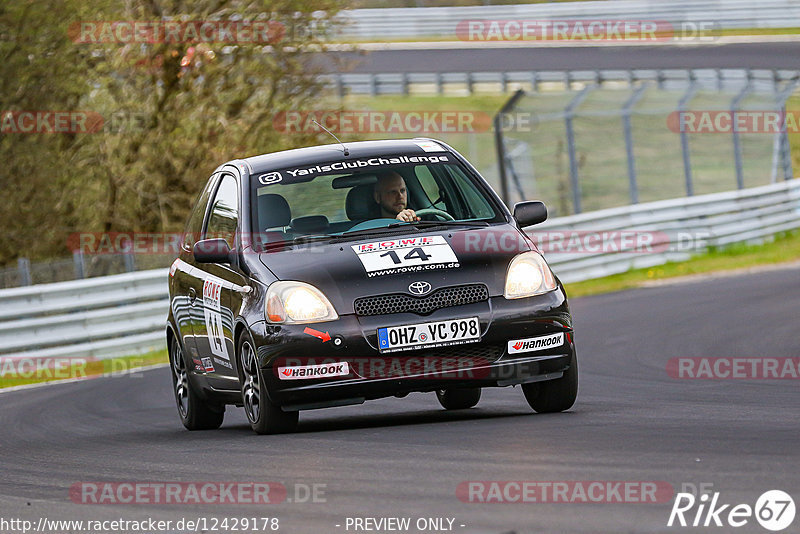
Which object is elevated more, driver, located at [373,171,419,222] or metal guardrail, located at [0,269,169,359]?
driver, located at [373,171,419,222]

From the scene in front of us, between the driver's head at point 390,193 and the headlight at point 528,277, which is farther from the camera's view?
the driver's head at point 390,193

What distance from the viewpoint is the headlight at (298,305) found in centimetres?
812

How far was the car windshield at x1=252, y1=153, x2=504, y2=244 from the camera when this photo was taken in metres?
9.00

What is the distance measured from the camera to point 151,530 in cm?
589

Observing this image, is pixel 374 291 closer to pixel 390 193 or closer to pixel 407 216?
pixel 407 216

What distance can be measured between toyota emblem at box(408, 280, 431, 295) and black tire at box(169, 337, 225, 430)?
242cm

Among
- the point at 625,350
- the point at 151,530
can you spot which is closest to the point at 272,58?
the point at 625,350

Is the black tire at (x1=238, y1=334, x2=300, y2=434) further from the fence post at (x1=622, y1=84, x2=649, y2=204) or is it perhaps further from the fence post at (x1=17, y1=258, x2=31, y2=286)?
the fence post at (x1=622, y1=84, x2=649, y2=204)

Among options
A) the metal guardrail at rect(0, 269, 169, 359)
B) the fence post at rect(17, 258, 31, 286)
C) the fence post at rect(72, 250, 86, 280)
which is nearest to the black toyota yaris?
the metal guardrail at rect(0, 269, 169, 359)

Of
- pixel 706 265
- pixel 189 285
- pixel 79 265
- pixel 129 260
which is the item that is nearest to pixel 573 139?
pixel 706 265

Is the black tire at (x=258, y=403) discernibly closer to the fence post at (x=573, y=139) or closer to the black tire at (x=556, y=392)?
the black tire at (x=556, y=392)

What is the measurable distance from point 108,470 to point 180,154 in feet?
47.8

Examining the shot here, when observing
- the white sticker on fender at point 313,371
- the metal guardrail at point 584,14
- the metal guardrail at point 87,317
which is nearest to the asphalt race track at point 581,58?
the metal guardrail at point 584,14

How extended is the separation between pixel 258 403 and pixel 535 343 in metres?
1.56
